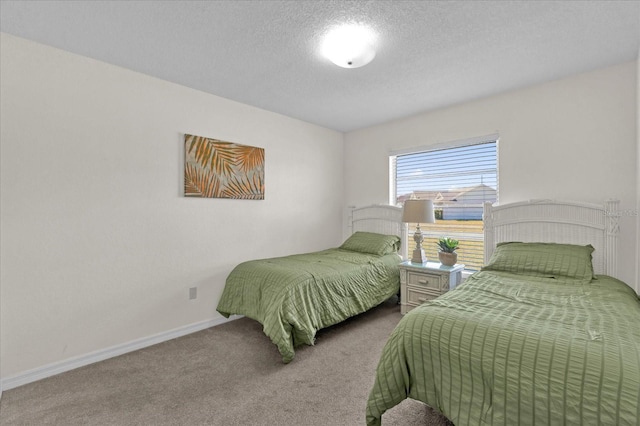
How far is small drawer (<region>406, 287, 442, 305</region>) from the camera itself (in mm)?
3123

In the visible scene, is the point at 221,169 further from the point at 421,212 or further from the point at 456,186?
the point at 456,186

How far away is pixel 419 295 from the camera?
321 centimetres

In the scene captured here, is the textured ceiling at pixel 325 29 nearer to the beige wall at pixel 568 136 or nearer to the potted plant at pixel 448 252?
the beige wall at pixel 568 136

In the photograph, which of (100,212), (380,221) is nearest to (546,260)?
(380,221)

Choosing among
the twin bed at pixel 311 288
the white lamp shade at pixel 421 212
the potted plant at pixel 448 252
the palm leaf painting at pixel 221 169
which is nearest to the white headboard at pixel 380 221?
the twin bed at pixel 311 288

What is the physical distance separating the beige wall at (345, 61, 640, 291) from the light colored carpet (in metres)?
2.22

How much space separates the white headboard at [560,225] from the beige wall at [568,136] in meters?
0.10

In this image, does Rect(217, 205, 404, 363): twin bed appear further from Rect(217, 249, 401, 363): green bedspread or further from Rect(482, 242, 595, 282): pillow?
Rect(482, 242, 595, 282): pillow

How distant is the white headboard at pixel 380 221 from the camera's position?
4008 mm

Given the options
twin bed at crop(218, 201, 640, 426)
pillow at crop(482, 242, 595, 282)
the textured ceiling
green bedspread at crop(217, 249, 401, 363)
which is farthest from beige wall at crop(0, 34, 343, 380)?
pillow at crop(482, 242, 595, 282)

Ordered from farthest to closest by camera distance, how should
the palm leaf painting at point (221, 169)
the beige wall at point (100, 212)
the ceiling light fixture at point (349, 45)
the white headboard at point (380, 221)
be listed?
the white headboard at point (380, 221)
the palm leaf painting at point (221, 169)
the beige wall at point (100, 212)
the ceiling light fixture at point (349, 45)

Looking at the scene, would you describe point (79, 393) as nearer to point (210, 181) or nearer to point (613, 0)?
point (210, 181)

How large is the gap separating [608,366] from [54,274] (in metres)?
3.29

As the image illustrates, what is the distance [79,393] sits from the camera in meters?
2.02
